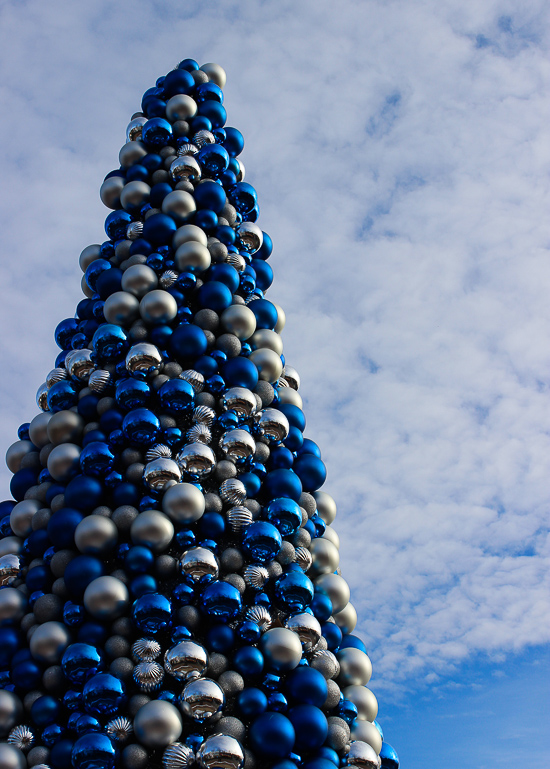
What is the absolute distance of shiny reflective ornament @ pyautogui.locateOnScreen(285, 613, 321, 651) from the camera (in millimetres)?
5305

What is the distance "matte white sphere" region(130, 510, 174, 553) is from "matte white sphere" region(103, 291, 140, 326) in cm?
198

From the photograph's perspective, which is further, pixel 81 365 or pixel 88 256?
pixel 88 256

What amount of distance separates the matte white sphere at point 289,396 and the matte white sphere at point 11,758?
3.72 metres

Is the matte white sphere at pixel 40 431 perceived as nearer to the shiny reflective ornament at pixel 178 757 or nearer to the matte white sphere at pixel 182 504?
the matte white sphere at pixel 182 504

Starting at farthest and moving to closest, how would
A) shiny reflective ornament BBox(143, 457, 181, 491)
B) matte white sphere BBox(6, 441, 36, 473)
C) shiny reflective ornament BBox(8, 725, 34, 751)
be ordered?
matte white sphere BBox(6, 441, 36, 473) < shiny reflective ornament BBox(143, 457, 181, 491) < shiny reflective ornament BBox(8, 725, 34, 751)

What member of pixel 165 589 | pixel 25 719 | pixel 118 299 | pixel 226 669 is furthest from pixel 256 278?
pixel 25 719

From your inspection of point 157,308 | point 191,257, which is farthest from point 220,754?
point 191,257

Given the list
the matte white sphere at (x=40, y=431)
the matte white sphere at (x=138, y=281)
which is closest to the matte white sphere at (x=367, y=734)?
the matte white sphere at (x=40, y=431)

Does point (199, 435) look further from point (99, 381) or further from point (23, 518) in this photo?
point (23, 518)

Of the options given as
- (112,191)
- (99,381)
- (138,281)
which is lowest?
(99,381)

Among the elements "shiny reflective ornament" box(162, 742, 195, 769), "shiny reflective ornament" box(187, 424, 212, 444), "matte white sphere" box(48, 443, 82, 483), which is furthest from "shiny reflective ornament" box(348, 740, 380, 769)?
"matte white sphere" box(48, 443, 82, 483)

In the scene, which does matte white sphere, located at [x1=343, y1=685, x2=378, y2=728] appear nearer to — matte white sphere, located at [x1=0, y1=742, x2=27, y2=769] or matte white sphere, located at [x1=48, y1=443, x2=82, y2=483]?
matte white sphere, located at [x1=0, y1=742, x2=27, y2=769]

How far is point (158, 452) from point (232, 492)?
69cm

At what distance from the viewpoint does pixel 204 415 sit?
6.09 meters
